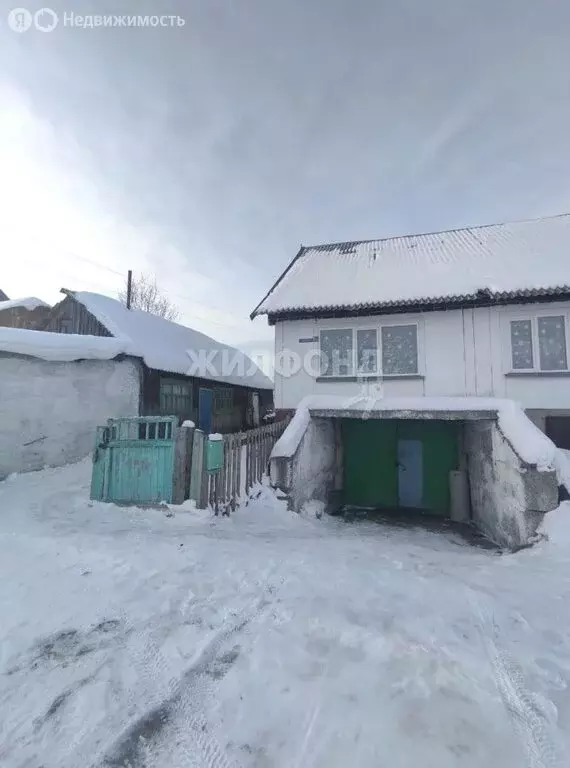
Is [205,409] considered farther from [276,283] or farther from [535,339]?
[535,339]

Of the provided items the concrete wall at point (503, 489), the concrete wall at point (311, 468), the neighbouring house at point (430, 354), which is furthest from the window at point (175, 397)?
the concrete wall at point (503, 489)

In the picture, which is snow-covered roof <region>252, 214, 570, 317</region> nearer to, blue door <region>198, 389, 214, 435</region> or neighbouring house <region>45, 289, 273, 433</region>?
neighbouring house <region>45, 289, 273, 433</region>

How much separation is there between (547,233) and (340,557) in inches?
468

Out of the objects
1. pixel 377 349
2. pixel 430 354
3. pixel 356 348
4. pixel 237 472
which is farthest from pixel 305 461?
pixel 430 354

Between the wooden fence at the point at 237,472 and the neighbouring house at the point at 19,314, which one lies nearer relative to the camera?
the wooden fence at the point at 237,472

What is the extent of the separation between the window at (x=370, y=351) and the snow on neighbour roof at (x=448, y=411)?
2.93 feet

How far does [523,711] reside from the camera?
239cm

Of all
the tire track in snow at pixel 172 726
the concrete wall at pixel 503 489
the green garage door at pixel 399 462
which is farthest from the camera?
the green garage door at pixel 399 462

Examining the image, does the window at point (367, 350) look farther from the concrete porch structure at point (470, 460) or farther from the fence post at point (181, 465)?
the fence post at point (181, 465)

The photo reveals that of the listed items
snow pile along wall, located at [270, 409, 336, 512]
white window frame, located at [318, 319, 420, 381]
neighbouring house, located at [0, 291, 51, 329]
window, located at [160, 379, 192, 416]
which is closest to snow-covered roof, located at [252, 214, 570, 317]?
white window frame, located at [318, 319, 420, 381]

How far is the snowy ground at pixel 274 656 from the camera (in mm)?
2109

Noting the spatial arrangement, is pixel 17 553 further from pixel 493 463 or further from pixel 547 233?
pixel 547 233

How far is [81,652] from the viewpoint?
291cm

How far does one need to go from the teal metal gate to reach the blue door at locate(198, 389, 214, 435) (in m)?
8.99
